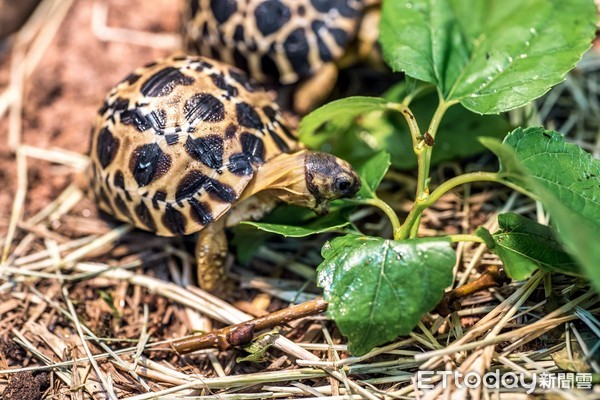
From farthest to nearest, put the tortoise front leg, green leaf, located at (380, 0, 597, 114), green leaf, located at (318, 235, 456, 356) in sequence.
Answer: the tortoise front leg
green leaf, located at (380, 0, 597, 114)
green leaf, located at (318, 235, 456, 356)

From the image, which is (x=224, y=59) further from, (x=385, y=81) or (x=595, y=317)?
(x=595, y=317)

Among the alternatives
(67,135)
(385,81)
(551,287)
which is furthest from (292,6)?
(551,287)

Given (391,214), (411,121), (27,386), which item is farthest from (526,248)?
(27,386)

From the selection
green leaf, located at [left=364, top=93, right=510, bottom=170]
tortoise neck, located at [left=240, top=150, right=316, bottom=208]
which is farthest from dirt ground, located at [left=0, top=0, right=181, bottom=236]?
green leaf, located at [left=364, top=93, right=510, bottom=170]

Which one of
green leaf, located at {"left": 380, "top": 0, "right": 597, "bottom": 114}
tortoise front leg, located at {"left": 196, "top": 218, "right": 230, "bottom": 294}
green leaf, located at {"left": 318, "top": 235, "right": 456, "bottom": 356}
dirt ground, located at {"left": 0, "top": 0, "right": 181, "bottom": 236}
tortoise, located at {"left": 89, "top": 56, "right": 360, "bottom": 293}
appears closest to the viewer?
green leaf, located at {"left": 318, "top": 235, "right": 456, "bottom": 356}

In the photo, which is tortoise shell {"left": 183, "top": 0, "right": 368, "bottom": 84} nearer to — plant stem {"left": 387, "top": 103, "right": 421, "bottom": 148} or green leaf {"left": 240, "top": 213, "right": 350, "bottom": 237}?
plant stem {"left": 387, "top": 103, "right": 421, "bottom": 148}

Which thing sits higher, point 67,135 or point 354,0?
point 354,0

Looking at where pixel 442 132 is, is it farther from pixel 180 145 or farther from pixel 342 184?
pixel 180 145
